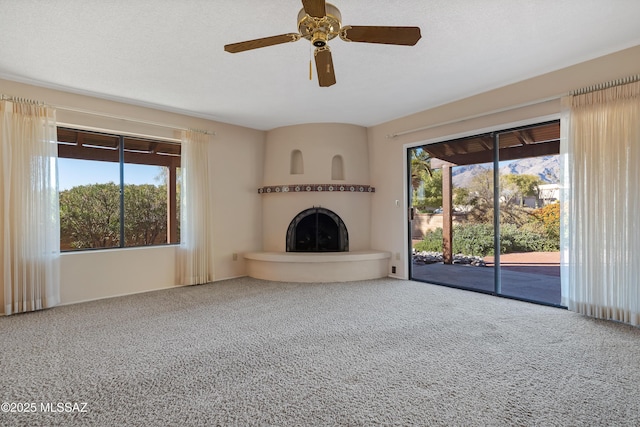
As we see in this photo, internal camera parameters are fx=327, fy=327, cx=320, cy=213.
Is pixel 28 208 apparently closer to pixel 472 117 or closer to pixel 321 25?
pixel 321 25

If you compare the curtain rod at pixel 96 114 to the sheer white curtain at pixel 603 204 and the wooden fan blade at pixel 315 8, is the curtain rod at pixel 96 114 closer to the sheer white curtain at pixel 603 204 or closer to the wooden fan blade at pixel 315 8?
the wooden fan blade at pixel 315 8

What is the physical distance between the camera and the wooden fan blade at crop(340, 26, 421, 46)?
2.02 metres

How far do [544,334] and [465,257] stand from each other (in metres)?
2.39

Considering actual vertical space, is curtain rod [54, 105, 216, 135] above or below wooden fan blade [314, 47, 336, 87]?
above

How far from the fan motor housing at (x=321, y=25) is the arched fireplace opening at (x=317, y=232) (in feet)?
11.9

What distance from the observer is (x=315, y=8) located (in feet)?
5.89

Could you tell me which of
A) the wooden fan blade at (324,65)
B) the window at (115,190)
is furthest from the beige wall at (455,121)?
the window at (115,190)

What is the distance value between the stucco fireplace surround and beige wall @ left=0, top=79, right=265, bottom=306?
272 millimetres

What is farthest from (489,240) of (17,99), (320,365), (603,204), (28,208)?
(17,99)

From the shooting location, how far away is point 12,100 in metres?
3.52

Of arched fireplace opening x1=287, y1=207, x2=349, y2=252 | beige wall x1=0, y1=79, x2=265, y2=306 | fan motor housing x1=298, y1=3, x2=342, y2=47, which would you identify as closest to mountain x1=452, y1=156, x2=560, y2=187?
arched fireplace opening x1=287, y1=207, x2=349, y2=252

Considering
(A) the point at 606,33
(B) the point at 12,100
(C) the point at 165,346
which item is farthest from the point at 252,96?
(A) the point at 606,33

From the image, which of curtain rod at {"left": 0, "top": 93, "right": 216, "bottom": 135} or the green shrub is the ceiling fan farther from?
the green shrub

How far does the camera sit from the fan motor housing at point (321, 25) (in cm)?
193
